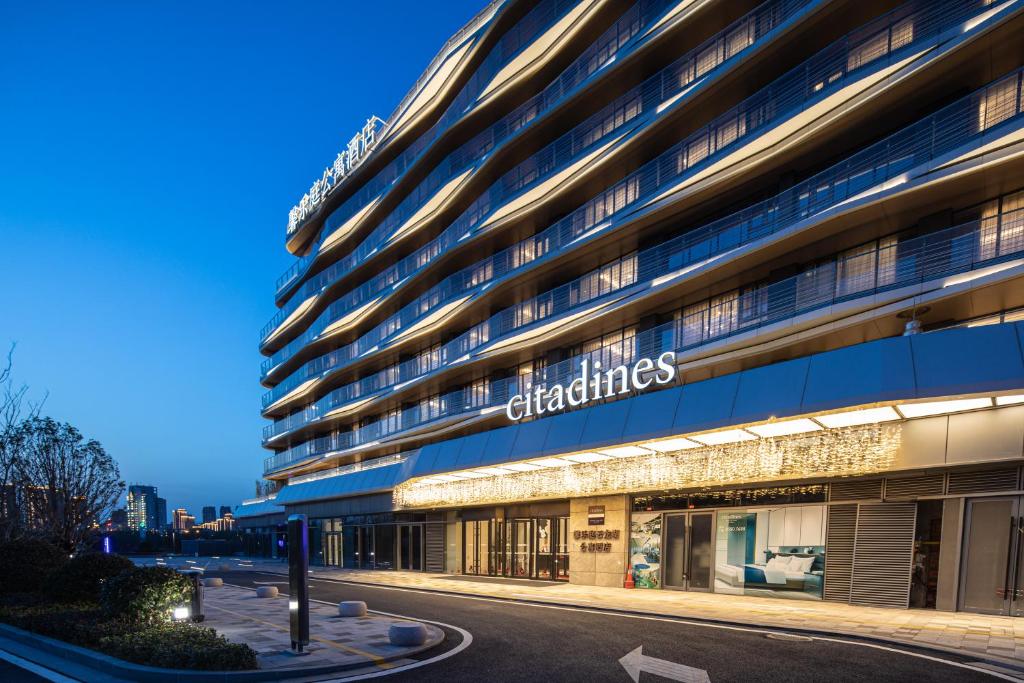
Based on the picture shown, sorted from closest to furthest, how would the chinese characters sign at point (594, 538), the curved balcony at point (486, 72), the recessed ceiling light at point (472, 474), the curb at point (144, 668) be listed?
the curb at point (144, 668), the chinese characters sign at point (594, 538), the recessed ceiling light at point (472, 474), the curved balcony at point (486, 72)

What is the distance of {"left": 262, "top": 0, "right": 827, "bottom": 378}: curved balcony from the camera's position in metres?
21.3

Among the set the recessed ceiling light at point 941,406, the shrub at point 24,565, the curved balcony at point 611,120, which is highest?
the curved balcony at point 611,120

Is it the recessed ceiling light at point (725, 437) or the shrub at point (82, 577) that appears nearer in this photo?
the shrub at point (82, 577)

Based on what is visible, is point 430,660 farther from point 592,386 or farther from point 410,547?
point 410,547

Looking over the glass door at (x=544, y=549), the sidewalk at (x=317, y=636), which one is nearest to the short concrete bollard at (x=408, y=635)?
the sidewalk at (x=317, y=636)

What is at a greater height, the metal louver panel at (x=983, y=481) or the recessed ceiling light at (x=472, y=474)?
the metal louver panel at (x=983, y=481)

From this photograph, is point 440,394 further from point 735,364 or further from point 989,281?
point 989,281

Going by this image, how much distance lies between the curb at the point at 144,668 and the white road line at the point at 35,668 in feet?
0.39

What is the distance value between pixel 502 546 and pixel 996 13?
26.7 meters

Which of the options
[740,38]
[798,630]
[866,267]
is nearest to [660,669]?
[798,630]

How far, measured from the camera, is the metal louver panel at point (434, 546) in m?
34.9

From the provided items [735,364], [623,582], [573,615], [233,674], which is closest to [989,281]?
[735,364]

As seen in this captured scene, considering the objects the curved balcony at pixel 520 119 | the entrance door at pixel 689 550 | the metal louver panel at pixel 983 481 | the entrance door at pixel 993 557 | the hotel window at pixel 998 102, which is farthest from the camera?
the curved balcony at pixel 520 119

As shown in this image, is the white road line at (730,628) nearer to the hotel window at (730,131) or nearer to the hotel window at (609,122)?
the hotel window at (730,131)
